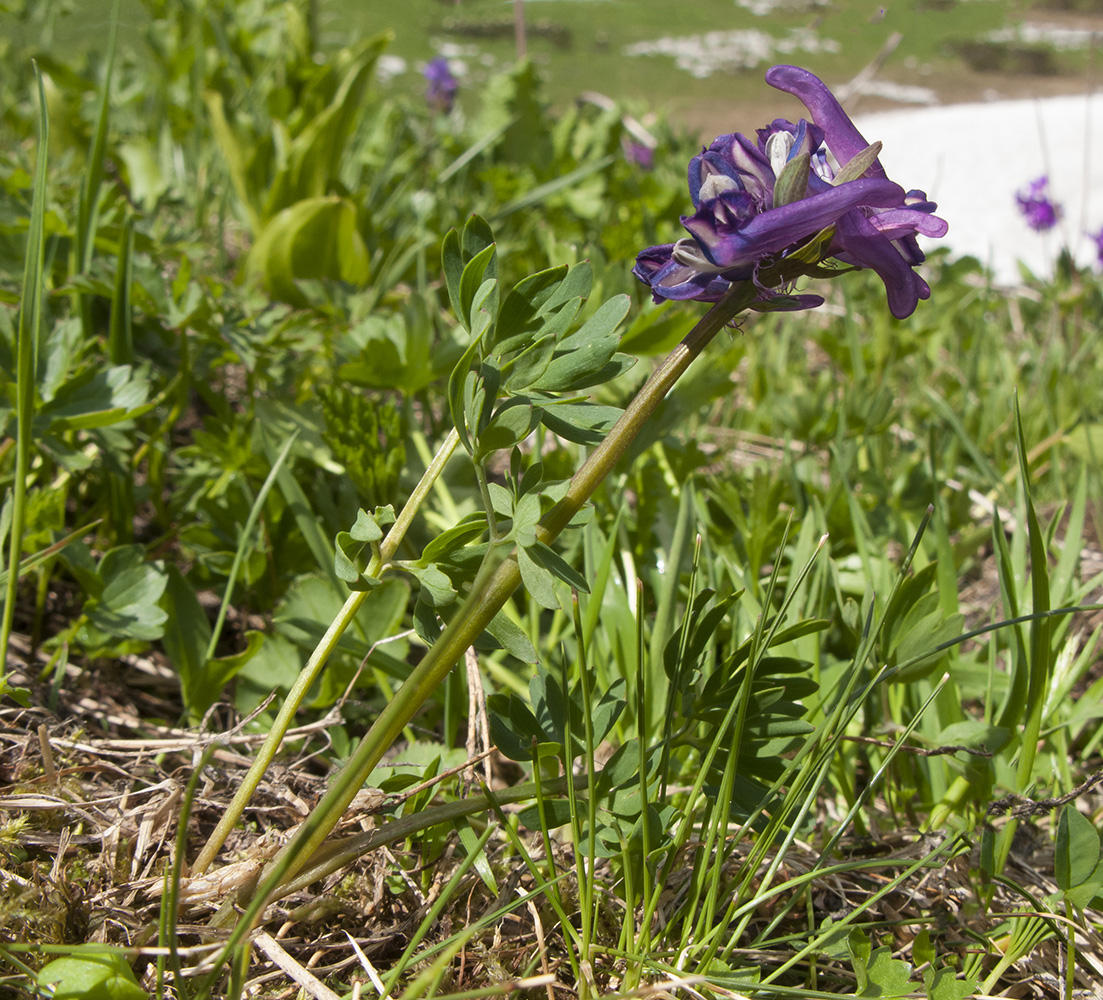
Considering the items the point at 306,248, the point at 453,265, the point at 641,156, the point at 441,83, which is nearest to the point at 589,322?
the point at 453,265

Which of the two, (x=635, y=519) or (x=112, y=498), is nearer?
(x=112, y=498)

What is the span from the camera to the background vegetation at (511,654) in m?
0.86

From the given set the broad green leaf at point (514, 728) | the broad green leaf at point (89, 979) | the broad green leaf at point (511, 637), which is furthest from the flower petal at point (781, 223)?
the broad green leaf at point (89, 979)

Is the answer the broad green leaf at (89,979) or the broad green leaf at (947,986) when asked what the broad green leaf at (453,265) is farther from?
the broad green leaf at (947,986)

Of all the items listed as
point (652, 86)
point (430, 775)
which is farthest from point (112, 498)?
point (652, 86)

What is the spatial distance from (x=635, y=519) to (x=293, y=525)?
0.64 m

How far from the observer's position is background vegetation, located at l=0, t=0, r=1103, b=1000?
0.86 metres

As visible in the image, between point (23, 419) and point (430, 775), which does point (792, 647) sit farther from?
point (23, 419)

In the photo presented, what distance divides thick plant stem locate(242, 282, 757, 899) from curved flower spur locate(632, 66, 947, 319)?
30 millimetres

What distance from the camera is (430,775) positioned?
1005 mm

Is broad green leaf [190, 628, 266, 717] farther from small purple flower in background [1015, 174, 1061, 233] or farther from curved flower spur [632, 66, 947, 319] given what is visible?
small purple flower in background [1015, 174, 1061, 233]

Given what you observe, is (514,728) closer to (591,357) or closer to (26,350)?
(591,357)

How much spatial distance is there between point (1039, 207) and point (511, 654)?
4222 mm

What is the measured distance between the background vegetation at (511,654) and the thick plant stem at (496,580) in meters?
0.04
